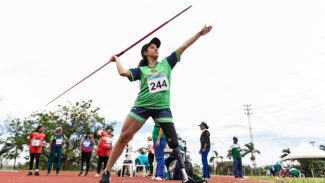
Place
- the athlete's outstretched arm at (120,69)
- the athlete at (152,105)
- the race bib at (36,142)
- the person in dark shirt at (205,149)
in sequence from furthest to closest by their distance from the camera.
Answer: the race bib at (36,142) < the person in dark shirt at (205,149) < the athlete's outstretched arm at (120,69) < the athlete at (152,105)

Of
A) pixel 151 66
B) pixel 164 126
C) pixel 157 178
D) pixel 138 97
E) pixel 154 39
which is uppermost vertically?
pixel 154 39

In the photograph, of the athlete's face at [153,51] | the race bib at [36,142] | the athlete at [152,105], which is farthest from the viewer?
the race bib at [36,142]

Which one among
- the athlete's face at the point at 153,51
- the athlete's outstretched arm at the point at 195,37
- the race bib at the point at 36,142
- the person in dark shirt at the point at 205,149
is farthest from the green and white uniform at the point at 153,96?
the race bib at the point at 36,142

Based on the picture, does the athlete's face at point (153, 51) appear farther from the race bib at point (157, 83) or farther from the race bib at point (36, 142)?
the race bib at point (36, 142)

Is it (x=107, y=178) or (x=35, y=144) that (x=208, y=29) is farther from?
(x=35, y=144)

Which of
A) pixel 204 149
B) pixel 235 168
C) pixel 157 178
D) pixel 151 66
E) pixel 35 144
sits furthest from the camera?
pixel 235 168

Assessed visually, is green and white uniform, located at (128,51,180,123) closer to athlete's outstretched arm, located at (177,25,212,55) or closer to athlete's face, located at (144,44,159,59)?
athlete's face, located at (144,44,159,59)

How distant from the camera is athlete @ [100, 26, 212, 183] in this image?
12.4 ft

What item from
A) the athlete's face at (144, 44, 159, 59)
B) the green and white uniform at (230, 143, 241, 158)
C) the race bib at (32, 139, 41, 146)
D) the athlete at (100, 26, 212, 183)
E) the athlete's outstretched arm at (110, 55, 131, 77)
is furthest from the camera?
the green and white uniform at (230, 143, 241, 158)

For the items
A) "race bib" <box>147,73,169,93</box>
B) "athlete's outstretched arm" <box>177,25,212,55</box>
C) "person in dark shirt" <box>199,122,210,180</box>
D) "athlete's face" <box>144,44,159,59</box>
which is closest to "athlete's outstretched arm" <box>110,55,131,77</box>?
"race bib" <box>147,73,169,93</box>

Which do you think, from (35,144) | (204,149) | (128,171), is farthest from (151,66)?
(128,171)

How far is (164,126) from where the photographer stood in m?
3.81

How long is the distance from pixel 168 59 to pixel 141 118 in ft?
3.00

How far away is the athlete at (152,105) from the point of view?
149 inches
